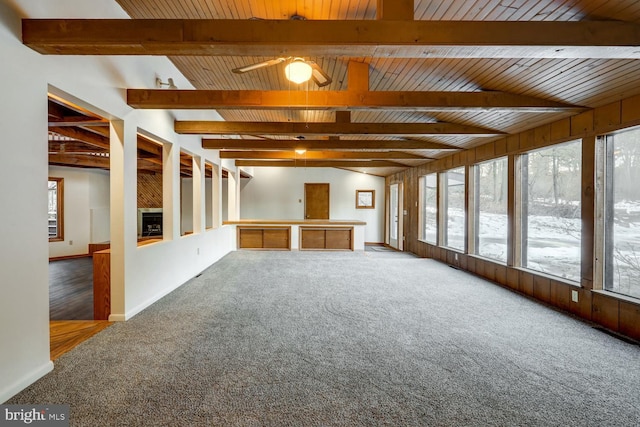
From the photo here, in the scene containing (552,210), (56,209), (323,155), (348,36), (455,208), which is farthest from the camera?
(56,209)

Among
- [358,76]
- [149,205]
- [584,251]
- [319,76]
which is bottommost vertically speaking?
[584,251]

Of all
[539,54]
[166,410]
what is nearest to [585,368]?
[539,54]

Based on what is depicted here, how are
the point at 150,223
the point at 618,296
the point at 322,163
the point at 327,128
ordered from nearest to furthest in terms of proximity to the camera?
1. the point at 618,296
2. the point at 327,128
3. the point at 322,163
4. the point at 150,223

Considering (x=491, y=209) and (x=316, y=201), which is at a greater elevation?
(x=316, y=201)

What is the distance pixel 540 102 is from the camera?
3246mm

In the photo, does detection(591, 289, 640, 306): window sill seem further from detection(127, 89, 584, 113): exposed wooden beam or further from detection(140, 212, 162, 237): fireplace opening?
detection(140, 212, 162, 237): fireplace opening

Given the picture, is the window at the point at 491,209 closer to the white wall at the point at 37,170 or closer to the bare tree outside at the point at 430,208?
the bare tree outside at the point at 430,208

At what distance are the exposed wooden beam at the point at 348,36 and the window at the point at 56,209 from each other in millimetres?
7170

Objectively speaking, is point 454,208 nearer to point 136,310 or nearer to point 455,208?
point 455,208

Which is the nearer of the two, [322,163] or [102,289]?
[102,289]

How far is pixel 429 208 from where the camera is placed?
777 cm

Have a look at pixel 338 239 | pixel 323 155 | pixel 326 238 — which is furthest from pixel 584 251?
pixel 326 238

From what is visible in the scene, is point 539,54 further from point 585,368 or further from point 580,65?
point 585,368

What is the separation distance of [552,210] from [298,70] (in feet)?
12.4
